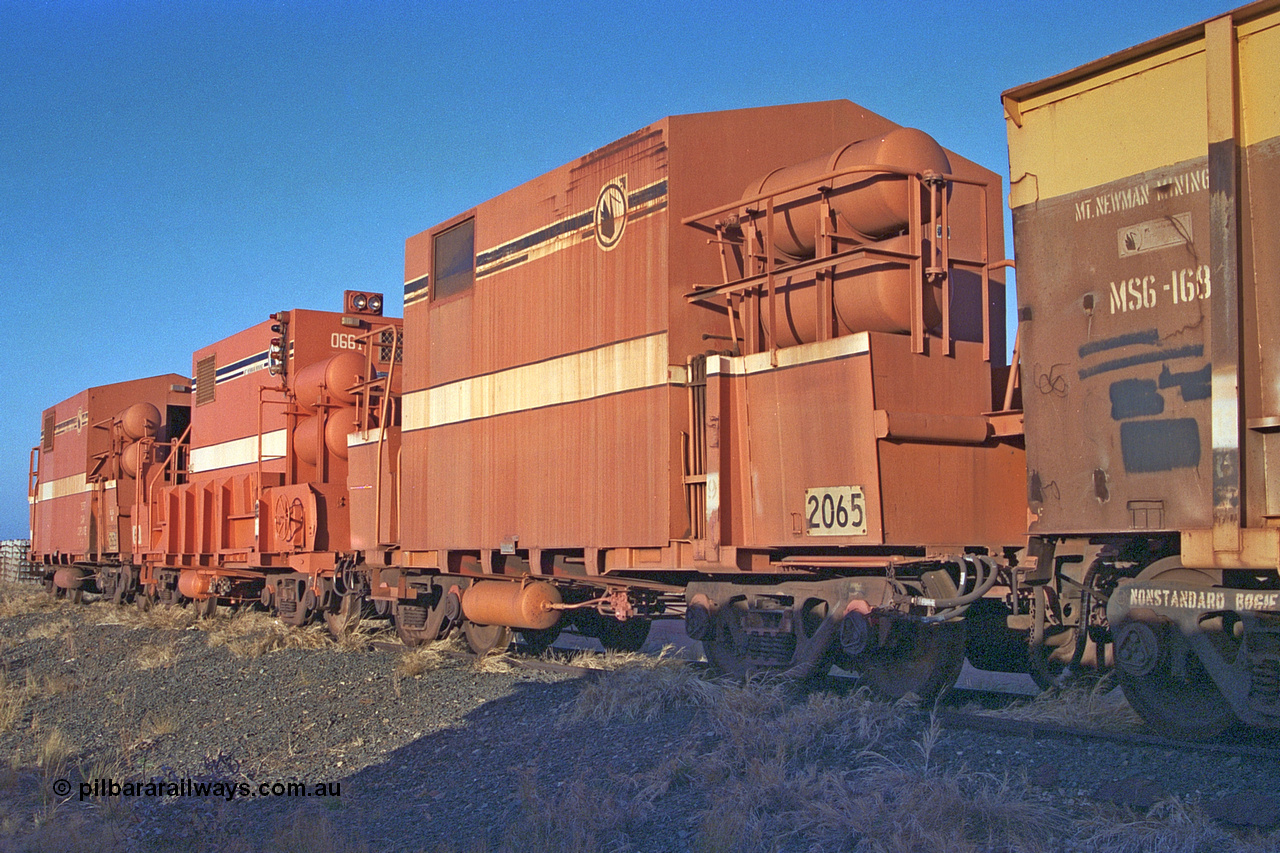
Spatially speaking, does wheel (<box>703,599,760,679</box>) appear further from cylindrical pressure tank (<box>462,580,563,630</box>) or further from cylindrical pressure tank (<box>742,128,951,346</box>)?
cylindrical pressure tank (<box>462,580,563,630</box>)

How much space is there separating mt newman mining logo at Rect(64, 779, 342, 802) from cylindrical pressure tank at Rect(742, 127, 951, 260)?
4.89 metres

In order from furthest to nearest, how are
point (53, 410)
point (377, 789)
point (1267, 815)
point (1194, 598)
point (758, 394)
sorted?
point (53, 410)
point (758, 394)
point (377, 789)
point (1194, 598)
point (1267, 815)

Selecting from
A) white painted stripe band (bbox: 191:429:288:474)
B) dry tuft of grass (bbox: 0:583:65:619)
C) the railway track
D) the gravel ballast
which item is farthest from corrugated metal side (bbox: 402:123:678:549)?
dry tuft of grass (bbox: 0:583:65:619)

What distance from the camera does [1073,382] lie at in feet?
19.9

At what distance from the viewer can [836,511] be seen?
7.10 metres

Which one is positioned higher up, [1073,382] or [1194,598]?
[1073,382]

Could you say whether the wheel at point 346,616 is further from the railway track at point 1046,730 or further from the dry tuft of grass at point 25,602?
the dry tuft of grass at point 25,602

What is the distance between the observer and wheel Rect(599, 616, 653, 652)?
1180cm

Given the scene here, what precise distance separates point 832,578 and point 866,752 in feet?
6.90

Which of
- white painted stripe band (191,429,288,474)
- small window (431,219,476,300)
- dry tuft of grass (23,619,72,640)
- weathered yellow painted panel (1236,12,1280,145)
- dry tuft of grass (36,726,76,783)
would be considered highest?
small window (431,219,476,300)

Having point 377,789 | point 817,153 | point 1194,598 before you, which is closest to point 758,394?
point 817,153

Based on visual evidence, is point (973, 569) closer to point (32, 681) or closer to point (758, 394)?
point (758, 394)

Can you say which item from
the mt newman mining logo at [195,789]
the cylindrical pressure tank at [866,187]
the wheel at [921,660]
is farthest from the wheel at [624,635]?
the mt newman mining logo at [195,789]

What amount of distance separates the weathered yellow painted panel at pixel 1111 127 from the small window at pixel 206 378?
15.8m
